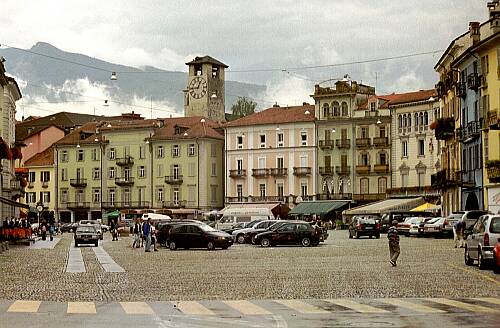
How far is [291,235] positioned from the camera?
56094 mm

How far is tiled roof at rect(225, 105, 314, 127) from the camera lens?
383 feet

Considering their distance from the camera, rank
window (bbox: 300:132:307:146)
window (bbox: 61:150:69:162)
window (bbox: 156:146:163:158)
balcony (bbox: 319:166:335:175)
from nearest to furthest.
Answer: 1. balcony (bbox: 319:166:335:175)
2. window (bbox: 300:132:307:146)
3. window (bbox: 156:146:163:158)
4. window (bbox: 61:150:69:162)

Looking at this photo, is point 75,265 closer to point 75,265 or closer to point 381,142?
point 75,265

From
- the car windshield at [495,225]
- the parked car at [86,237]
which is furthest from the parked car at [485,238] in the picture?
the parked car at [86,237]

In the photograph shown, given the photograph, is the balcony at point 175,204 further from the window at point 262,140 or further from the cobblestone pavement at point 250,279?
the cobblestone pavement at point 250,279

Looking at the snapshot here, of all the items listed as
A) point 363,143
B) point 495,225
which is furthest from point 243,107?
point 495,225

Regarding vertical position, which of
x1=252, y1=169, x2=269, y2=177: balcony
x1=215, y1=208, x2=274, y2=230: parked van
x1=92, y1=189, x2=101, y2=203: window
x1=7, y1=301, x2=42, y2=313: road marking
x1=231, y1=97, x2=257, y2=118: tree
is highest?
x1=231, y1=97, x2=257, y2=118: tree

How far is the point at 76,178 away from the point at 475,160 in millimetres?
72573

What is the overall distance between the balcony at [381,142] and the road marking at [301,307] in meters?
89.7

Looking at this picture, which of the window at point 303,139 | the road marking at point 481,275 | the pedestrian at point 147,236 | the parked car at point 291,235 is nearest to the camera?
the road marking at point 481,275

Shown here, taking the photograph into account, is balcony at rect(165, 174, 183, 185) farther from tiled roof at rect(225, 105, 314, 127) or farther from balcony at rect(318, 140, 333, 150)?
balcony at rect(318, 140, 333, 150)

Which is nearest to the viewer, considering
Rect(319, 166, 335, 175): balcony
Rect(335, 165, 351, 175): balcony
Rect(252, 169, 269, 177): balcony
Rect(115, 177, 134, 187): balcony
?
Rect(335, 165, 351, 175): balcony

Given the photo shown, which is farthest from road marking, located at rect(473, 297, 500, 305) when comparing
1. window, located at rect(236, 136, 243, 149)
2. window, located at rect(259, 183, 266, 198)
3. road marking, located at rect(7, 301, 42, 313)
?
window, located at rect(236, 136, 243, 149)

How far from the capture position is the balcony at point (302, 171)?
11581 cm
